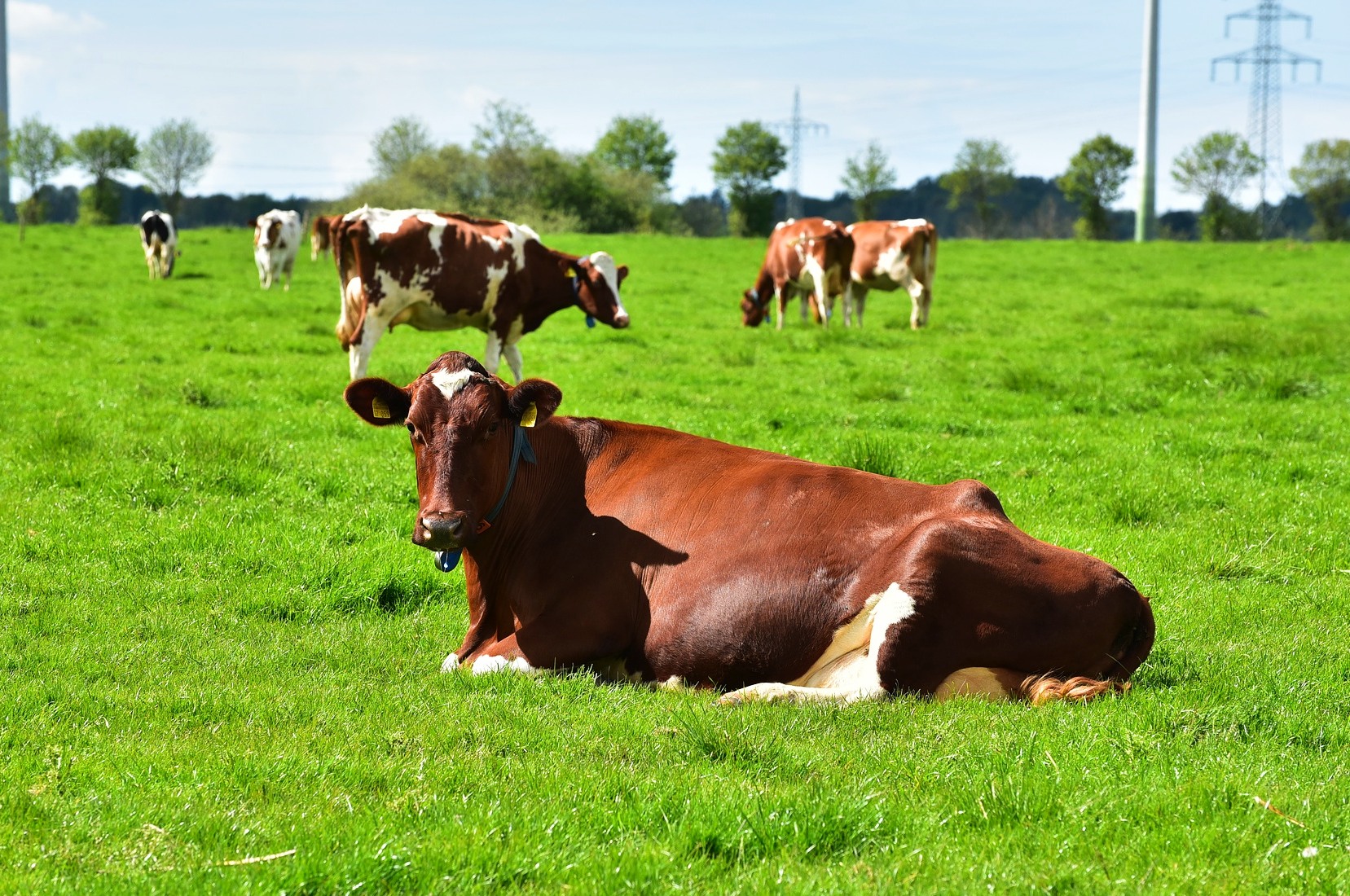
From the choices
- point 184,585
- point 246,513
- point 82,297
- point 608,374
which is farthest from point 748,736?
point 82,297

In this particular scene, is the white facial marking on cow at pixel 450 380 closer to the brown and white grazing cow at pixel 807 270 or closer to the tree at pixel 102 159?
the brown and white grazing cow at pixel 807 270

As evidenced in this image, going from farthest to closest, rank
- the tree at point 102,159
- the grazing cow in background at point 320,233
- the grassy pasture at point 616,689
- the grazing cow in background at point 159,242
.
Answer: the tree at point 102,159 → the grazing cow in background at point 159,242 → the grazing cow in background at point 320,233 → the grassy pasture at point 616,689

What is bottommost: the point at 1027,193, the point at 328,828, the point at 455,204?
the point at 328,828

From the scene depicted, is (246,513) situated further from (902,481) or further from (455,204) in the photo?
(455,204)

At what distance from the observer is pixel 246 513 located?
865 cm

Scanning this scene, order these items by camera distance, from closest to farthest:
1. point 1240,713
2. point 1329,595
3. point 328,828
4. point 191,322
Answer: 1. point 328,828
2. point 1240,713
3. point 1329,595
4. point 191,322

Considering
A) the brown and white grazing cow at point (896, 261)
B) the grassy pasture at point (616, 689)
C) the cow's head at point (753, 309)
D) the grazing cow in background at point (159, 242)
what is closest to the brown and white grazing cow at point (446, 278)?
the grassy pasture at point (616, 689)

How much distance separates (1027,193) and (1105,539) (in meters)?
143

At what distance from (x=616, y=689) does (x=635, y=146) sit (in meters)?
105

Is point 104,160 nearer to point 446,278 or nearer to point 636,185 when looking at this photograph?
point 636,185

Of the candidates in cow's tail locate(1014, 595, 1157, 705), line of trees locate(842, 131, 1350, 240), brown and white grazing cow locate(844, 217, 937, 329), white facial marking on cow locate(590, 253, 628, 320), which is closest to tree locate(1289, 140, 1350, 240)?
line of trees locate(842, 131, 1350, 240)

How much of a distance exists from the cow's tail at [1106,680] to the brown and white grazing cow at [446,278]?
11.0m

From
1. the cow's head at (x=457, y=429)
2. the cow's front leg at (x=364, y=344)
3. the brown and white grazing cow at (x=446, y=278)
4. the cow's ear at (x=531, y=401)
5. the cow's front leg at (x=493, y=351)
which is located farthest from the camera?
the cow's front leg at (x=493, y=351)

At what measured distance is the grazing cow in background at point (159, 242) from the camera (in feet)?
97.6
